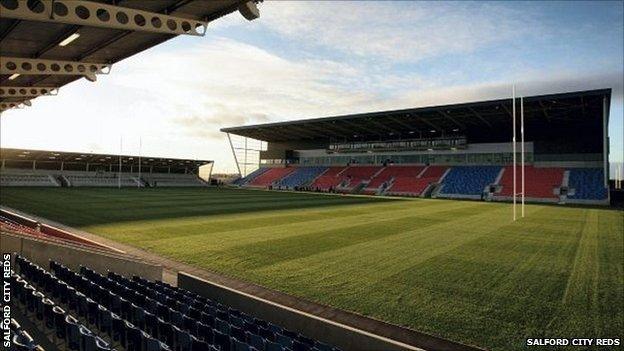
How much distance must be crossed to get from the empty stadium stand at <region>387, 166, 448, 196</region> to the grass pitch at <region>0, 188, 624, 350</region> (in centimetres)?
3276

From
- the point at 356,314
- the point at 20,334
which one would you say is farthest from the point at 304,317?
the point at 20,334

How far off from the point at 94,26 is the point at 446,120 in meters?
56.0

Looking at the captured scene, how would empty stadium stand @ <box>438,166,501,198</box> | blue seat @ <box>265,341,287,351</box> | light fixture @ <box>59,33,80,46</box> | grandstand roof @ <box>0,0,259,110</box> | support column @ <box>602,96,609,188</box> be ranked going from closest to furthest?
1. blue seat @ <box>265,341,287,351</box>
2. grandstand roof @ <box>0,0,259,110</box>
3. light fixture @ <box>59,33,80,46</box>
4. support column @ <box>602,96,609,188</box>
5. empty stadium stand @ <box>438,166,501,198</box>

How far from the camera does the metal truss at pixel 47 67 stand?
1438cm

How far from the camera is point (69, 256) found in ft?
39.6

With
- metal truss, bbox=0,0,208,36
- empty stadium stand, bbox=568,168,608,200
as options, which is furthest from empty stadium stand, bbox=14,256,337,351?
empty stadium stand, bbox=568,168,608,200

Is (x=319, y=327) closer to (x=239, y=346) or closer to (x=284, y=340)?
(x=284, y=340)

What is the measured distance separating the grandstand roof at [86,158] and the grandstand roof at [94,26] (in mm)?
58934

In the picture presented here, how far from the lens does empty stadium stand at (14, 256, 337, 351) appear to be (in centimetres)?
657

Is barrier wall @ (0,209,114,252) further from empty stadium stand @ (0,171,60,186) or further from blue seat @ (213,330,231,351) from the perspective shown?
empty stadium stand @ (0,171,60,186)

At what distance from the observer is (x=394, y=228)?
24.9 metres

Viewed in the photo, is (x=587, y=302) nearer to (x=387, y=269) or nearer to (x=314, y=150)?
(x=387, y=269)

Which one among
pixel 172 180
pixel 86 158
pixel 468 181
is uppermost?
pixel 86 158

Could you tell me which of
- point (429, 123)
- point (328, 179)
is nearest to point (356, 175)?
point (328, 179)
